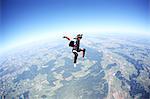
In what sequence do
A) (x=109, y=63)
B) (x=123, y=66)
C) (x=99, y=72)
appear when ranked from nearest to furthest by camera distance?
(x=99, y=72) → (x=123, y=66) → (x=109, y=63)

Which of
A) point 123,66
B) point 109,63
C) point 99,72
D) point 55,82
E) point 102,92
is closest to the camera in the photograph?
point 102,92

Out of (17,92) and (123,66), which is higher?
(123,66)

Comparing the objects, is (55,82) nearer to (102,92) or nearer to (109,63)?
(102,92)

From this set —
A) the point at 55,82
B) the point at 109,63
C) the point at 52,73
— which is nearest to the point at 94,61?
the point at 109,63

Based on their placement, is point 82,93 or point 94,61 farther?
point 94,61

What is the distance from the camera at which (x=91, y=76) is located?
8250 centimetres

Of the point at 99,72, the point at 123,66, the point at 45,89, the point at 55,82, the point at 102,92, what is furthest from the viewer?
the point at 123,66

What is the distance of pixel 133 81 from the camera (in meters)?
72.8

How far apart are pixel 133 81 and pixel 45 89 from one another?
38836 millimetres

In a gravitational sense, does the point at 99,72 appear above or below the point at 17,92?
above

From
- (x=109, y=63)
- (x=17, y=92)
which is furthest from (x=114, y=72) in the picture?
(x=17, y=92)

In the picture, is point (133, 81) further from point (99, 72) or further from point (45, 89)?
point (45, 89)

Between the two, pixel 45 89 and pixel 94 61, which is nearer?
pixel 45 89

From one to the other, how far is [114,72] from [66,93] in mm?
29589
